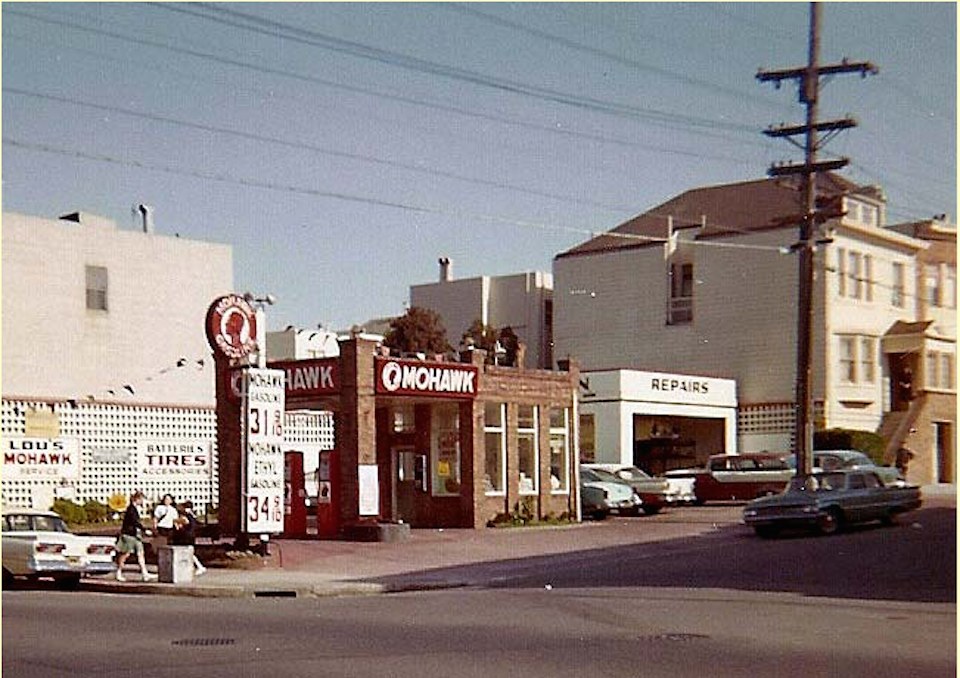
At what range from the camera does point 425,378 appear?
1223 inches

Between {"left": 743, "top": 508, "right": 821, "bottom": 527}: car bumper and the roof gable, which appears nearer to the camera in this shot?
{"left": 743, "top": 508, "right": 821, "bottom": 527}: car bumper

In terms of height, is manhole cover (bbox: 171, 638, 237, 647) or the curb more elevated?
manhole cover (bbox: 171, 638, 237, 647)

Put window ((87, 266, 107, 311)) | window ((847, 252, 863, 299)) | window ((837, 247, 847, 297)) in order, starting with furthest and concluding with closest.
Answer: window ((87, 266, 107, 311)) → window ((837, 247, 847, 297)) → window ((847, 252, 863, 299))

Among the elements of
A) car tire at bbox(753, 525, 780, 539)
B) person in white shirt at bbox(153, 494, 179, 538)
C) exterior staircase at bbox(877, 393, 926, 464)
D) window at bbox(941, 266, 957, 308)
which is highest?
window at bbox(941, 266, 957, 308)

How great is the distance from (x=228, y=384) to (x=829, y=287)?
52.2ft

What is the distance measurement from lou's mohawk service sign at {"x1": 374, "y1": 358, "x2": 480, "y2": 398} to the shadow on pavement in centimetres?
617

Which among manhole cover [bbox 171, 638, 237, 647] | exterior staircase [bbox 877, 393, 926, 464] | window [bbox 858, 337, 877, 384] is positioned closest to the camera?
manhole cover [bbox 171, 638, 237, 647]

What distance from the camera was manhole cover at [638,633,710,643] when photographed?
13.1 m

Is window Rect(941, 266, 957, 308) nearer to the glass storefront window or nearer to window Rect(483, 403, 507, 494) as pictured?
window Rect(483, 403, 507, 494)

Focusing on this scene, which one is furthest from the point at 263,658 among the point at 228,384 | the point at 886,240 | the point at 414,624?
the point at 886,240

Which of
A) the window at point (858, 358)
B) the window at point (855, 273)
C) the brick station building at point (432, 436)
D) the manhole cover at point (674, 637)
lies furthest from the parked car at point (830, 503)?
the manhole cover at point (674, 637)

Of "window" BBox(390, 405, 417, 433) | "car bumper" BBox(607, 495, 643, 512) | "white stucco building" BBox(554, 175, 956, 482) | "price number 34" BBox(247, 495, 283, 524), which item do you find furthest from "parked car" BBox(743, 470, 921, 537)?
"price number 34" BBox(247, 495, 283, 524)

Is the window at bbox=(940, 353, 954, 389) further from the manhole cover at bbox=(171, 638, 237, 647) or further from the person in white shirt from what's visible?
the manhole cover at bbox=(171, 638, 237, 647)

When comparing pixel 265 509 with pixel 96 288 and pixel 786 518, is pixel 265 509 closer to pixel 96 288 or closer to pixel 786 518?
pixel 786 518
